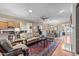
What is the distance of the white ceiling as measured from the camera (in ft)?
6.70

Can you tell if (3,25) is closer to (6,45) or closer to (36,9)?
(6,45)

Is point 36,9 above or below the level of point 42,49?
above

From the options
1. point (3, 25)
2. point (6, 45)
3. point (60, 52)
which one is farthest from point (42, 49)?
point (3, 25)

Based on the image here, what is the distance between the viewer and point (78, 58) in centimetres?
207

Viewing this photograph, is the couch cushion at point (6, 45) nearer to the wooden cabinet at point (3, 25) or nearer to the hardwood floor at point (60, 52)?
the wooden cabinet at point (3, 25)

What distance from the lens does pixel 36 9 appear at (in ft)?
6.80

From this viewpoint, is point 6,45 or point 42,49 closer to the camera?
point 6,45

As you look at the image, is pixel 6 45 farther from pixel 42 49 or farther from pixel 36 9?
pixel 36 9

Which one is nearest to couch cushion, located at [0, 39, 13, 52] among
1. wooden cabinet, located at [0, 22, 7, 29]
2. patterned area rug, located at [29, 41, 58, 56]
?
wooden cabinet, located at [0, 22, 7, 29]

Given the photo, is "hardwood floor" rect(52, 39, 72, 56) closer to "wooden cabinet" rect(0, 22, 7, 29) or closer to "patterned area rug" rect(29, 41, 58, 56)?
"patterned area rug" rect(29, 41, 58, 56)

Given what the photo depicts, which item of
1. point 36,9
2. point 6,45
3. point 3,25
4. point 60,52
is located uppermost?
point 36,9

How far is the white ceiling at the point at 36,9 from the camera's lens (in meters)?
2.04

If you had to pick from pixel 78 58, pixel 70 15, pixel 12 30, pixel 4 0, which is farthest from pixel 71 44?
pixel 4 0

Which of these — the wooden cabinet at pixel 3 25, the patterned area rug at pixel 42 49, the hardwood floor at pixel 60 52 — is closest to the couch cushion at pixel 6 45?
the wooden cabinet at pixel 3 25
